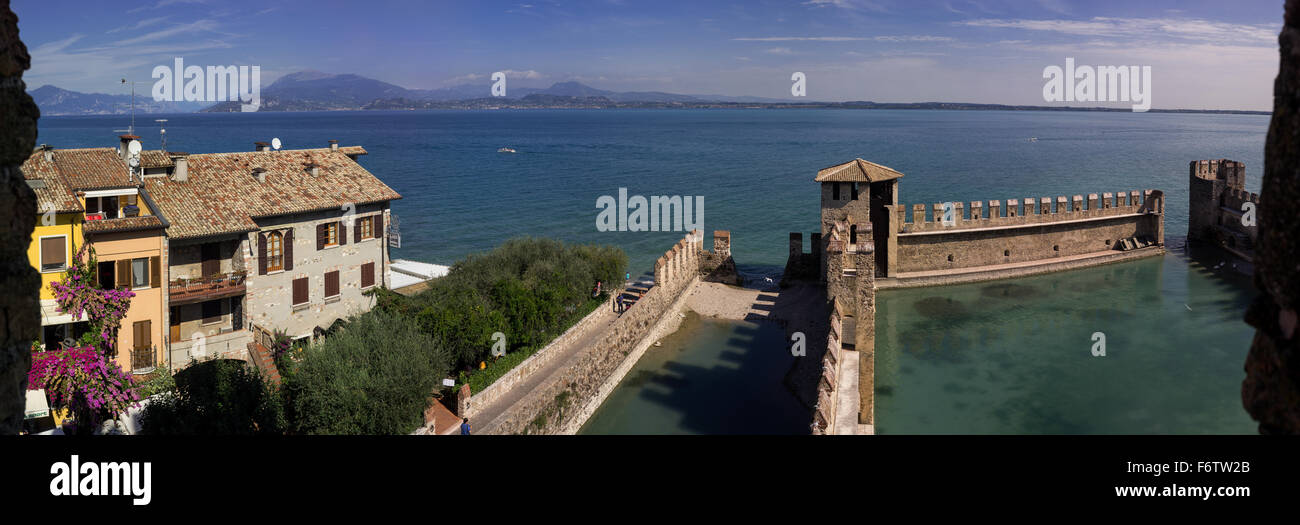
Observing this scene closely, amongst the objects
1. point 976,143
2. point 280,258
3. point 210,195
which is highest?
point 976,143

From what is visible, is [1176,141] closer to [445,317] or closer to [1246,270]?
[1246,270]

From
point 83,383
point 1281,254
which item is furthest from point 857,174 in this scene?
point 1281,254

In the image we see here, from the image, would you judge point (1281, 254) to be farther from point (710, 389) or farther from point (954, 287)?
point (954, 287)

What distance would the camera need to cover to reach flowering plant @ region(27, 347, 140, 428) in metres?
16.7

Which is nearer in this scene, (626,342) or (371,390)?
(371,390)

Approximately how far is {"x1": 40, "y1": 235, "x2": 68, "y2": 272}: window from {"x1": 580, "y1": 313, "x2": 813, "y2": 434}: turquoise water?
11737 millimetres

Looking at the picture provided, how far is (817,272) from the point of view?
1256 inches

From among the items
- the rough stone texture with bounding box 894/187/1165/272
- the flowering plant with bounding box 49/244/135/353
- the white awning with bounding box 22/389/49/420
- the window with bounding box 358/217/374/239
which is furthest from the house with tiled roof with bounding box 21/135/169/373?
the rough stone texture with bounding box 894/187/1165/272

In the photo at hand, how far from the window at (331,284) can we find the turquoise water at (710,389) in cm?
856

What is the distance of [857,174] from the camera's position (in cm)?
2984

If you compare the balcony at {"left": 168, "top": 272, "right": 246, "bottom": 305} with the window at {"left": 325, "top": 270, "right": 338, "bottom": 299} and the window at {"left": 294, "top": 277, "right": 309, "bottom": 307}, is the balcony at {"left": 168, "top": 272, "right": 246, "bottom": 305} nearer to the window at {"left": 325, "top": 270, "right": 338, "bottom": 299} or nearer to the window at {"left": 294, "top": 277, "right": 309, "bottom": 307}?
the window at {"left": 294, "top": 277, "right": 309, "bottom": 307}

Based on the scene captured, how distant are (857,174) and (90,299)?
74.9ft
